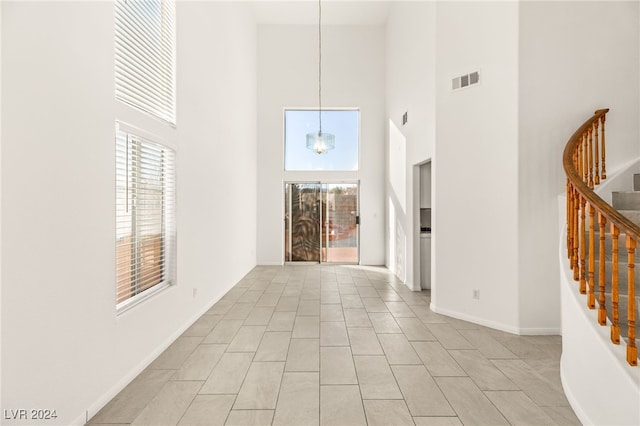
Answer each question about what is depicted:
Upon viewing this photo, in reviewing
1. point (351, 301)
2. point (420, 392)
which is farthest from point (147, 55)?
point (351, 301)

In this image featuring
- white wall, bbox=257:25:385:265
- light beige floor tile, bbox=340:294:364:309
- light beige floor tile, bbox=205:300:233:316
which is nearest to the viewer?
light beige floor tile, bbox=205:300:233:316

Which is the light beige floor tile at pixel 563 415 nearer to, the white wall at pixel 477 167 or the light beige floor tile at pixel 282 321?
the white wall at pixel 477 167

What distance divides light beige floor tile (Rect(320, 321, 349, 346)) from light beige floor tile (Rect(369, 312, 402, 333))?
1.30 feet

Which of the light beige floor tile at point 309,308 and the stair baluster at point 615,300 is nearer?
the stair baluster at point 615,300

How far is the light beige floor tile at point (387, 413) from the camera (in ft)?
6.99

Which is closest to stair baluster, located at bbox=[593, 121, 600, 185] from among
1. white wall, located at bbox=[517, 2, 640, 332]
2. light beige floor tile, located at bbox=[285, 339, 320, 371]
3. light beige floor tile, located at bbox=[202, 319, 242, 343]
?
white wall, located at bbox=[517, 2, 640, 332]

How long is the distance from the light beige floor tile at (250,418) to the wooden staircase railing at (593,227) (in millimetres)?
2175

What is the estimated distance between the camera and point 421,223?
5918mm

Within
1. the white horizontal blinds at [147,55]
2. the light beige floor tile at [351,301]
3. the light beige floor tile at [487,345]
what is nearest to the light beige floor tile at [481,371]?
the light beige floor tile at [487,345]

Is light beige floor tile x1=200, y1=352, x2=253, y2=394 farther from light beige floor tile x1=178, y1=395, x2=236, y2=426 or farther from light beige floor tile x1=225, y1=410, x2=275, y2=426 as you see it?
light beige floor tile x1=225, y1=410, x2=275, y2=426

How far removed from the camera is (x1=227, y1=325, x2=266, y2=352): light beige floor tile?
10.8 ft

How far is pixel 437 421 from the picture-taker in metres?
2.13

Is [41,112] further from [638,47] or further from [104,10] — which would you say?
[638,47]

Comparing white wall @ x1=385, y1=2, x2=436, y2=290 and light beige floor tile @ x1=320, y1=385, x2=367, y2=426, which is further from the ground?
white wall @ x1=385, y1=2, x2=436, y2=290
